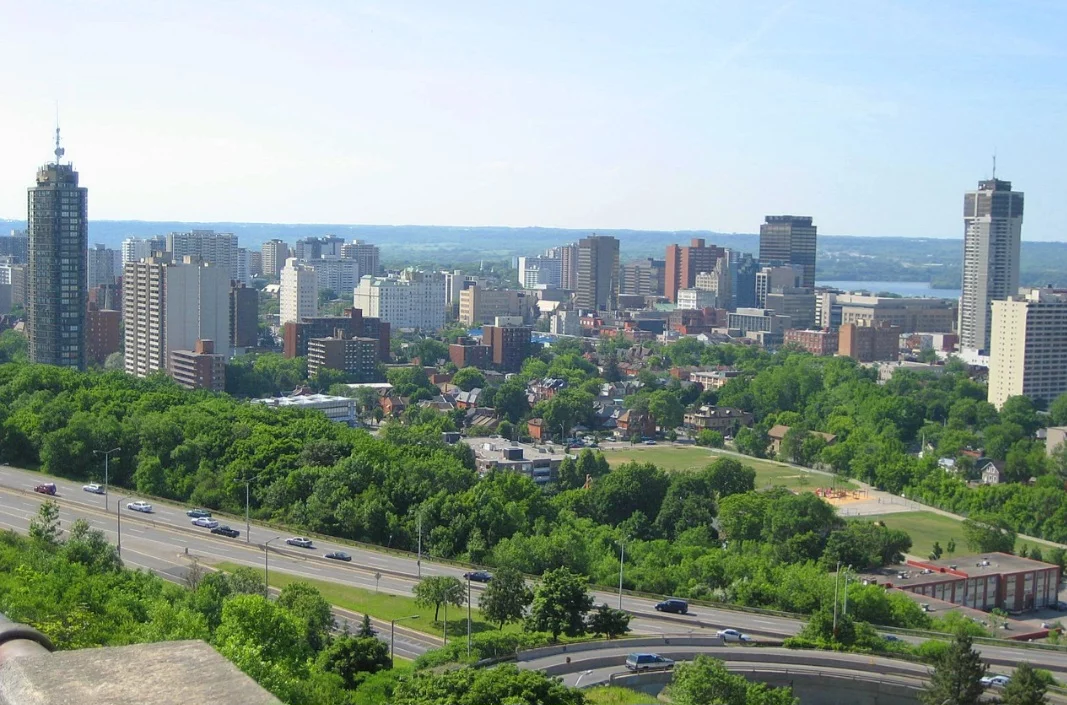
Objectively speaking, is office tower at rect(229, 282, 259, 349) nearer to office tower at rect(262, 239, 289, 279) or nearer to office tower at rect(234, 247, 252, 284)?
office tower at rect(234, 247, 252, 284)

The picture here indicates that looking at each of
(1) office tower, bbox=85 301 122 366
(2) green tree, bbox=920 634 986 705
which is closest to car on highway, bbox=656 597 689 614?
(2) green tree, bbox=920 634 986 705

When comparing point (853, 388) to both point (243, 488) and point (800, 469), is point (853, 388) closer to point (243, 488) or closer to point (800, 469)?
point (800, 469)

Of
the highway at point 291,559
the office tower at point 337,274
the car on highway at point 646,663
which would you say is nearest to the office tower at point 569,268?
the office tower at point 337,274

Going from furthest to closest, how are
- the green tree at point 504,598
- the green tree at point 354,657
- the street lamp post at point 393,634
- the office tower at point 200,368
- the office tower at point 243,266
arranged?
the office tower at point 243,266, the office tower at point 200,368, the green tree at point 504,598, the street lamp post at point 393,634, the green tree at point 354,657

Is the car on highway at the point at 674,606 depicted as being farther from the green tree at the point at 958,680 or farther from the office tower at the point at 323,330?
the office tower at the point at 323,330

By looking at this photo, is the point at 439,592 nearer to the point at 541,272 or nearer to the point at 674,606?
the point at 674,606

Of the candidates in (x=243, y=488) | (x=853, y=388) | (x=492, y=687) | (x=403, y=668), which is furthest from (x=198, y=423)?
(x=853, y=388)

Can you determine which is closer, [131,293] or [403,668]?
[403,668]
